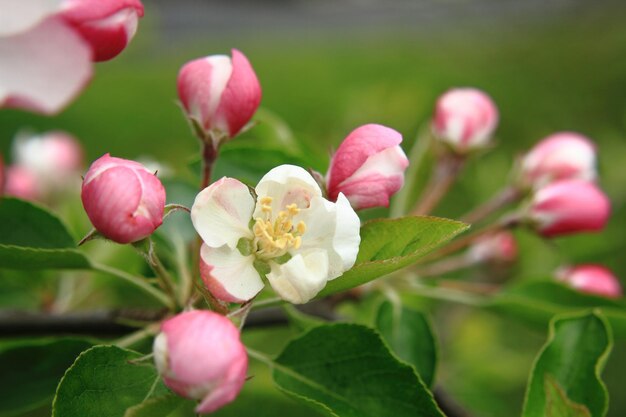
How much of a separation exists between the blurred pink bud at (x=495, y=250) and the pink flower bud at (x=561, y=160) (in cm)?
33

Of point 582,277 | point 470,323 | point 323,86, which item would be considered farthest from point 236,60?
point 323,86

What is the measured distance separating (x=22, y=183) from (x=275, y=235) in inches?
28.0

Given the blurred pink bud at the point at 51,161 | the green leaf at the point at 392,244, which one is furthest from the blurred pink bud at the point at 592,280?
the blurred pink bud at the point at 51,161

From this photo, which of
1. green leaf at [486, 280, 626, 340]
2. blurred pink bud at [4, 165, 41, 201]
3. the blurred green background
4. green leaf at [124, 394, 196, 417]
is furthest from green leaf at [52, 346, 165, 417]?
blurred pink bud at [4, 165, 41, 201]

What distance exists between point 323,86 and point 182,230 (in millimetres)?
3396

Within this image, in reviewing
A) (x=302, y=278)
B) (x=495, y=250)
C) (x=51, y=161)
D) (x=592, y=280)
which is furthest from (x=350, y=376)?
(x=51, y=161)

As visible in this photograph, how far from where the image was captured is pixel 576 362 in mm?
673

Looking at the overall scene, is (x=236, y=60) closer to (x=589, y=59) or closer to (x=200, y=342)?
(x=200, y=342)

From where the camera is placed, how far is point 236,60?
0.63 metres

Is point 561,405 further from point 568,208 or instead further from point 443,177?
point 443,177

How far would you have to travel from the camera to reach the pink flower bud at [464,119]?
92 centimetres

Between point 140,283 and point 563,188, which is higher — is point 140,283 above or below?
below

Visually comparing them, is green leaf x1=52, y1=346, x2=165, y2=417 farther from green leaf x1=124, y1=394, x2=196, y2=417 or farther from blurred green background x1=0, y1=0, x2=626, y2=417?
blurred green background x1=0, y1=0, x2=626, y2=417

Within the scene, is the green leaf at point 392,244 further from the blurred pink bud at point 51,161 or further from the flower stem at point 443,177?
the blurred pink bud at point 51,161
